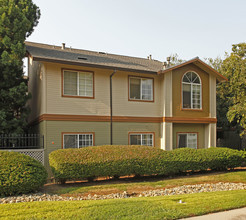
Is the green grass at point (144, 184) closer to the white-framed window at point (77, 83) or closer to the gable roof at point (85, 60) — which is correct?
the white-framed window at point (77, 83)

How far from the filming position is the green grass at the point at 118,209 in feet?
19.1

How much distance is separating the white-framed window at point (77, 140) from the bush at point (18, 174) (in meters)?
3.42

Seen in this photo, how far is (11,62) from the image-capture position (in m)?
12.5

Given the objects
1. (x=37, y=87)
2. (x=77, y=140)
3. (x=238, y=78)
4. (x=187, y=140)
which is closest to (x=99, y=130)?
(x=77, y=140)

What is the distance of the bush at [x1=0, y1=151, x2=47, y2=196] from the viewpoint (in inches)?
320

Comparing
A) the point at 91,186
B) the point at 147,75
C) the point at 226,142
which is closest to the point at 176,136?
the point at 147,75

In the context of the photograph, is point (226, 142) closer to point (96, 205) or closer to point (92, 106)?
point (92, 106)

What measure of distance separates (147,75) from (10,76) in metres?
7.86

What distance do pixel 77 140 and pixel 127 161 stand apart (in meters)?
3.31

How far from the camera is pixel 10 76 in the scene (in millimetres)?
13062

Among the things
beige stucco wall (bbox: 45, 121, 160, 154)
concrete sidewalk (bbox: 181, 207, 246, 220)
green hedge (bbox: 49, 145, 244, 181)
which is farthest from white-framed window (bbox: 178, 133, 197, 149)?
concrete sidewalk (bbox: 181, 207, 246, 220)

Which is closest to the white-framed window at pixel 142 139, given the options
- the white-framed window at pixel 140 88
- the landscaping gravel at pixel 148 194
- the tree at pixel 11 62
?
the white-framed window at pixel 140 88

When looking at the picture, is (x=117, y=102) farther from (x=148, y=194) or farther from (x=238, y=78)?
(x=238, y=78)

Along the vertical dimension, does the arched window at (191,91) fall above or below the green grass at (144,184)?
above
